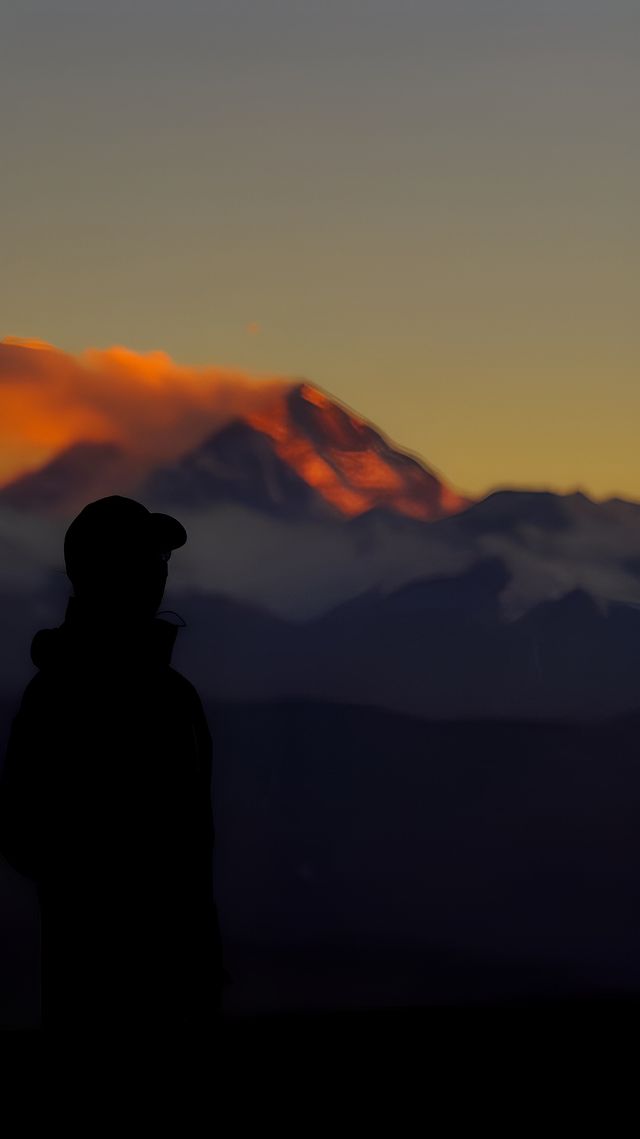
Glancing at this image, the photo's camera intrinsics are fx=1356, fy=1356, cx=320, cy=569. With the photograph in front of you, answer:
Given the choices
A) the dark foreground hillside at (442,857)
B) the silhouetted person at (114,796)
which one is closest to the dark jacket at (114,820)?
the silhouetted person at (114,796)

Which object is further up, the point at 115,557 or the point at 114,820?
the point at 115,557

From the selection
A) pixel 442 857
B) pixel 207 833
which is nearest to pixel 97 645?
pixel 207 833

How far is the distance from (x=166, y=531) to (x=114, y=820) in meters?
0.28

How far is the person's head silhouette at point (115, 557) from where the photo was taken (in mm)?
1267

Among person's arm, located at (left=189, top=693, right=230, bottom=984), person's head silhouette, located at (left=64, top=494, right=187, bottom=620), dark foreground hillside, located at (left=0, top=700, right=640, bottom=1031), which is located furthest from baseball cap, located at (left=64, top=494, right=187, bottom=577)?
dark foreground hillside, located at (left=0, top=700, right=640, bottom=1031)

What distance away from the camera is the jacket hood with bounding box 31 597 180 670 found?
128 centimetres

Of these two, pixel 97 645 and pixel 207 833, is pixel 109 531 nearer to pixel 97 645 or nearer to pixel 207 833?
pixel 97 645

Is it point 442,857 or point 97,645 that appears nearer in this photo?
point 97,645

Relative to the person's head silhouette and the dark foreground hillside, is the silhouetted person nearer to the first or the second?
the person's head silhouette

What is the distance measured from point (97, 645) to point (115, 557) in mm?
86

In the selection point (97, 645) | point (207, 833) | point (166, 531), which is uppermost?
point (166, 531)

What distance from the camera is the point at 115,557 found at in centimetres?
127

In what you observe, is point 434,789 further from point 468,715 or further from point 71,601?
point 71,601

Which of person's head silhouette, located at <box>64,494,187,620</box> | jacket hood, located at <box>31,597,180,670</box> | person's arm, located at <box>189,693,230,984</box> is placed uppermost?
person's head silhouette, located at <box>64,494,187,620</box>
